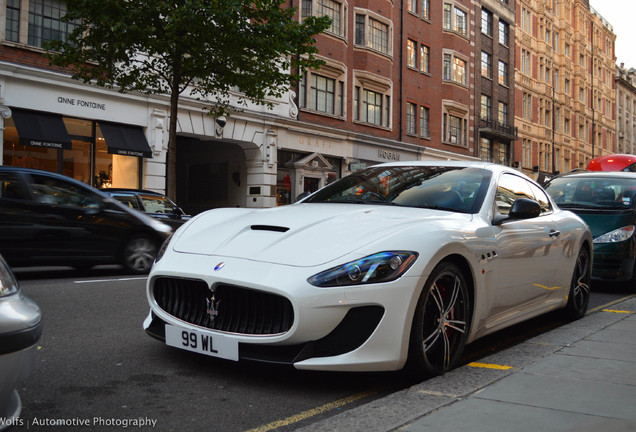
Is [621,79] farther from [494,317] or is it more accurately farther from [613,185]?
[494,317]

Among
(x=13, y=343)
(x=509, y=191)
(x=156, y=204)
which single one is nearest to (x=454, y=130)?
(x=156, y=204)

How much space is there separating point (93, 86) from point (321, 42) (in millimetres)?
10922

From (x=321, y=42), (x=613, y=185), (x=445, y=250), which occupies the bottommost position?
(x=445, y=250)

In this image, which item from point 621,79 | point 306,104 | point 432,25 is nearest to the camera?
point 306,104

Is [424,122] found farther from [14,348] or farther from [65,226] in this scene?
[14,348]

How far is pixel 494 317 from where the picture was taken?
4.64 metres

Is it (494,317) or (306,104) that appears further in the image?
(306,104)

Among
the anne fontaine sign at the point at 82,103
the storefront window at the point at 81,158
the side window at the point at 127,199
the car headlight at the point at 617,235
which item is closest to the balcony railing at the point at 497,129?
the storefront window at the point at 81,158

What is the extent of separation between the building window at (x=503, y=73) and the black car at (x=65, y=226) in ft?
118

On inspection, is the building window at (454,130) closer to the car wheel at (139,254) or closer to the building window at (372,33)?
the building window at (372,33)

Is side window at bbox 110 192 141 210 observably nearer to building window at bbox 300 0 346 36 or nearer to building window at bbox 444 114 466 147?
building window at bbox 300 0 346 36

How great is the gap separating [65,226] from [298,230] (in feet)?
21.0

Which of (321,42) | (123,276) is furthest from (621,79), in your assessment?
(123,276)

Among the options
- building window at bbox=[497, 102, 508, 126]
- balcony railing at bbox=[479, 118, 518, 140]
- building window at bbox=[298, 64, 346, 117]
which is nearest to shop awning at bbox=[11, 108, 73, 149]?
building window at bbox=[298, 64, 346, 117]
